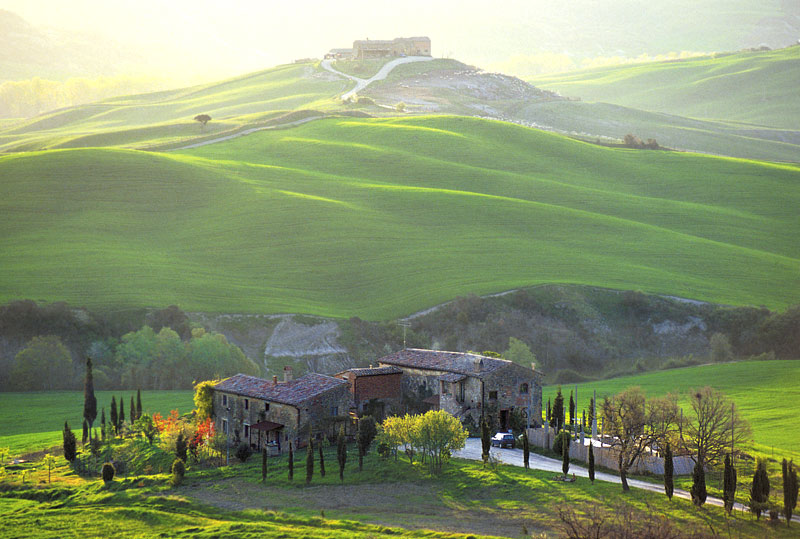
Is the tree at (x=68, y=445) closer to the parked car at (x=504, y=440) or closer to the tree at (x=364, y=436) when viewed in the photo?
the tree at (x=364, y=436)

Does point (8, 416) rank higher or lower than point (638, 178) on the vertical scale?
lower

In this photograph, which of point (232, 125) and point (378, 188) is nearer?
point (378, 188)

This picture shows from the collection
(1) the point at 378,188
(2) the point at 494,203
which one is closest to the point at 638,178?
(2) the point at 494,203

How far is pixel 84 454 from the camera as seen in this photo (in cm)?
6475

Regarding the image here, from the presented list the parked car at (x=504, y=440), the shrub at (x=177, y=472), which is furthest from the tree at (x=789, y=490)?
the shrub at (x=177, y=472)

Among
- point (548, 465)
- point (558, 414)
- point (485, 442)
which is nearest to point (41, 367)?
point (485, 442)

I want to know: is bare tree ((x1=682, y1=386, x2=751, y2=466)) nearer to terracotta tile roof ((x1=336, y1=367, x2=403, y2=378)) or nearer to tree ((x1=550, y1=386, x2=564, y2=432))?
tree ((x1=550, y1=386, x2=564, y2=432))

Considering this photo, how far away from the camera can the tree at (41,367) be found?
8294 centimetres

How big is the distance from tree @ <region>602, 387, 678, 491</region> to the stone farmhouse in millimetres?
6550

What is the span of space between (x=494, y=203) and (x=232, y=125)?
72.1 m

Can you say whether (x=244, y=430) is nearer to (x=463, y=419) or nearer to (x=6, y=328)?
(x=463, y=419)

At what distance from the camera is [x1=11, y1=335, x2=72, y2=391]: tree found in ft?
272

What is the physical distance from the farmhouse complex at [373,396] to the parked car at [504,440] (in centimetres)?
314

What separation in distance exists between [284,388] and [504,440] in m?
15.7
